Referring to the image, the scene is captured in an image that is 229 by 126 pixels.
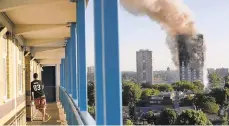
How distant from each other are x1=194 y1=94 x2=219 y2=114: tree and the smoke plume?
233 millimetres

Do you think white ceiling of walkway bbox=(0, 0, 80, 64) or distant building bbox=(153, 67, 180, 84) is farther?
white ceiling of walkway bbox=(0, 0, 80, 64)

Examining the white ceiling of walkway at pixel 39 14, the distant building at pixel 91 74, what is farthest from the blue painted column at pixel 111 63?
the white ceiling of walkway at pixel 39 14

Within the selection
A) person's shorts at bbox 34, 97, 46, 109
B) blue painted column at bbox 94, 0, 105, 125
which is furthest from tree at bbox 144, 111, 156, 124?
person's shorts at bbox 34, 97, 46, 109

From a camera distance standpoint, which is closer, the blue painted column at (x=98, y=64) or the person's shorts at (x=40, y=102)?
the blue painted column at (x=98, y=64)

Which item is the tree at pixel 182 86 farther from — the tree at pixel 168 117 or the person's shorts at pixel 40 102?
the person's shorts at pixel 40 102

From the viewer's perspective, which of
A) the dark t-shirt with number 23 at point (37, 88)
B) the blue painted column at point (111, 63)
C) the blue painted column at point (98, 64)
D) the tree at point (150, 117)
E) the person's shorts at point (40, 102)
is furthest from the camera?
the person's shorts at point (40, 102)

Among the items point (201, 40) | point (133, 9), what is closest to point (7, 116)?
point (133, 9)

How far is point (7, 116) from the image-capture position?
6.11 metres

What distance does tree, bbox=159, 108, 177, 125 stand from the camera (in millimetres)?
2347

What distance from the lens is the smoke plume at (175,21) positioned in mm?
2219

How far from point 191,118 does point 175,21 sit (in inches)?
33.5

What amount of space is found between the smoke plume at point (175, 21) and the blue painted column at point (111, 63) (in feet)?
1.44

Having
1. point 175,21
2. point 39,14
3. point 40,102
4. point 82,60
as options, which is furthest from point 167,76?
point 40,102

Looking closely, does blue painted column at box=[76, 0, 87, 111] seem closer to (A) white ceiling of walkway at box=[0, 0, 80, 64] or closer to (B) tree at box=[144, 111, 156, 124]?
(A) white ceiling of walkway at box=[0, 0, 80, 64]
